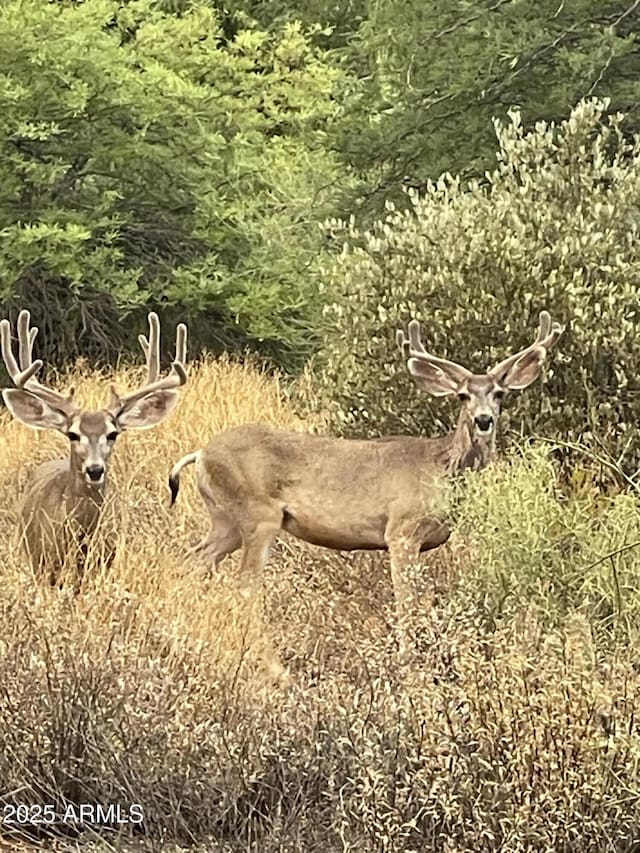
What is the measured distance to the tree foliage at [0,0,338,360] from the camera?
15180 mm

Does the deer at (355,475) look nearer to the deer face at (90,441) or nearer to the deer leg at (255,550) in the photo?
the deer leg at (255,550)

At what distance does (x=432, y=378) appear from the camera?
8.30m

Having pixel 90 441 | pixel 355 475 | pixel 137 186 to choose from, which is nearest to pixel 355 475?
pixel 355 475

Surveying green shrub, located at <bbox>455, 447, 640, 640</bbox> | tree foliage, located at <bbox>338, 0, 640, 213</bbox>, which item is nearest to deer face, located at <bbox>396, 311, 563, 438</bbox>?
green shrub, located at <bbox>455, 447, 640, 640</bbox>

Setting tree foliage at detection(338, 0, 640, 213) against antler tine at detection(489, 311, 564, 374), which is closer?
antler tine at detection(489, 311, 564, 374)

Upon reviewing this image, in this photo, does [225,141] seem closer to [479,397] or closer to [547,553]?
[479,397]

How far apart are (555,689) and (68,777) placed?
1.73 m

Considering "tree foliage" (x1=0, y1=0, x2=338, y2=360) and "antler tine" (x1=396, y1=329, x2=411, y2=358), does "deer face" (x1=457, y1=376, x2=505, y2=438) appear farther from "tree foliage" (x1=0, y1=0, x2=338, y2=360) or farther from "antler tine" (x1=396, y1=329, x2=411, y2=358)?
"tree foliage" (x1=0, y1=0, x2=338, y2=360)

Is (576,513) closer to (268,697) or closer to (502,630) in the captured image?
(502,630)

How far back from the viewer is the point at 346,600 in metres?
8.06

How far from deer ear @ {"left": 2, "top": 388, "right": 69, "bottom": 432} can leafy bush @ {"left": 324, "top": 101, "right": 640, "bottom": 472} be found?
2.23 m

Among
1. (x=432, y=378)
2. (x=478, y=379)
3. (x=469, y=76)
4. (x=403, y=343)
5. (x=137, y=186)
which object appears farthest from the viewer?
(x=137, y=186)

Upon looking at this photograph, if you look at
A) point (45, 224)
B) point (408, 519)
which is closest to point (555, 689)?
point (408, 519)

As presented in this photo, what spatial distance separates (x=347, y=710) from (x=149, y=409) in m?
3.31
